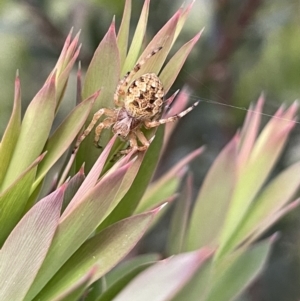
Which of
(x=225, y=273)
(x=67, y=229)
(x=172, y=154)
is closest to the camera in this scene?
(x=67, y=229)

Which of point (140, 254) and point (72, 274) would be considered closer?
point (72, 274)

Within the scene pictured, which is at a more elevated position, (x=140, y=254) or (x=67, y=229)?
(x=67, y=229)

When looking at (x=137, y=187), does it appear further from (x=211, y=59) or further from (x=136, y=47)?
(x=211, y=59)

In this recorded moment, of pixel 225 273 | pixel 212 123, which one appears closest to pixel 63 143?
pixel 225 273

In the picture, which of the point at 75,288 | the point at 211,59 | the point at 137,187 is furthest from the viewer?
the point at 211,59

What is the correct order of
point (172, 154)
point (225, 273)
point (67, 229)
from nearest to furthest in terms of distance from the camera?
point (67, 229) → point (225, 273) → point (172, 154)

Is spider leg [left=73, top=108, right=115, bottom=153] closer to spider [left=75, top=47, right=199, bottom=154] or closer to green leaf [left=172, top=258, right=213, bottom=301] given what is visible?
spider [left=75, top=47, right=199, bottom=154]

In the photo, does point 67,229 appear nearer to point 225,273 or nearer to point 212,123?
point 225,273

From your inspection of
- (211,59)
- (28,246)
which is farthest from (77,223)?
(211,59)
